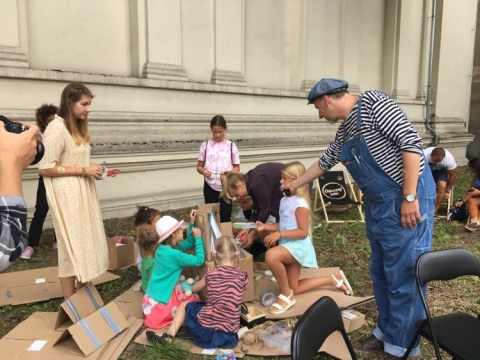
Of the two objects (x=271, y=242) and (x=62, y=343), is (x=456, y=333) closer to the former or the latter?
(x=271, y=242)

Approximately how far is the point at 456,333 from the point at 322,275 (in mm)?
1887

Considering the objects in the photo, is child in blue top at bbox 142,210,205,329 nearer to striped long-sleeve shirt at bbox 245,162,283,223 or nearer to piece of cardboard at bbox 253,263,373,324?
piece of cardboard at bbox 253,263,373,324

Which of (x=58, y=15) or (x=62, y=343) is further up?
(x=58, y=15)

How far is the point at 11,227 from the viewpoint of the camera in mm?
1321

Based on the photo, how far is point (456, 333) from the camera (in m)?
2.25

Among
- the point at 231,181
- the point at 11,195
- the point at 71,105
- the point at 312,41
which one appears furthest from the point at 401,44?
the point at 11,195

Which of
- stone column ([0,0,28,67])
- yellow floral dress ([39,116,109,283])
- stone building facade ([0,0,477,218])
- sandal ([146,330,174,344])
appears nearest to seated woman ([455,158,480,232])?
stone building facade ([0,0,477,218])

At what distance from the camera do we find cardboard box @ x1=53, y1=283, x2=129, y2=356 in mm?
2785

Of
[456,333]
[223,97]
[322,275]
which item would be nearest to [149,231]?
[322,275]

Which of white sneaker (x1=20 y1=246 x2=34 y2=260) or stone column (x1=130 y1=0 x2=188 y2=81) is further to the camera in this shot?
stone column (x1=130 y1=0 x2=188 y2=81)

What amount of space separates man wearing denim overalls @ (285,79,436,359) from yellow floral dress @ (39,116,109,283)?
1.93 metres

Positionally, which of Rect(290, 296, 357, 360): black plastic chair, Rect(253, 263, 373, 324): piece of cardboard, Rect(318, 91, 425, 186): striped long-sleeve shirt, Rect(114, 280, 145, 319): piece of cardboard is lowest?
Rect(114, 280, 145, 319): piece of cardboard

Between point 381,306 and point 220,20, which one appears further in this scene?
point 220,20

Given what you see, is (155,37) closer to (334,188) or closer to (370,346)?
(334,188)
